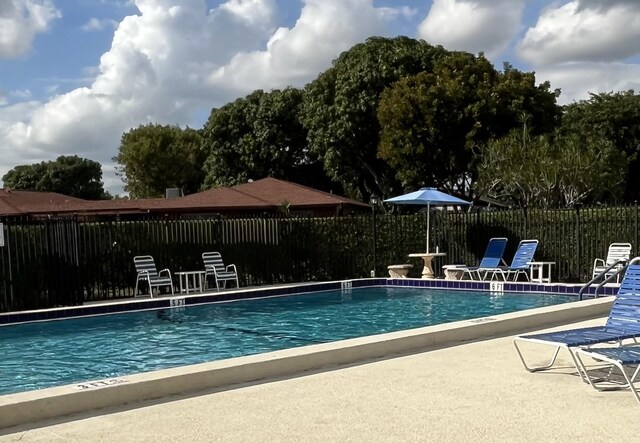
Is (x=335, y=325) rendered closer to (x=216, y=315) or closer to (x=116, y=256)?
(x=216, y=315)

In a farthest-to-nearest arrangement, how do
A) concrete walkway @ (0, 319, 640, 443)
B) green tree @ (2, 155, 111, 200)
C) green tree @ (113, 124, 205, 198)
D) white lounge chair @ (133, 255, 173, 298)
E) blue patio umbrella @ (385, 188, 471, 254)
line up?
green tree @ (2, 155, 111, 200), green tree @ (113, 124, 205, 198), blue patio umbrella @ (385, 188, 471, 254), white lounge chair @ (133, 255, 173, 298), concrete walkway @ (0, 319, 640, 443)

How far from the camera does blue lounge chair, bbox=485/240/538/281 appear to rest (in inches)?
620

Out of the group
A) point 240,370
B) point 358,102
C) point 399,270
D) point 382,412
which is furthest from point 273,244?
point 358,102

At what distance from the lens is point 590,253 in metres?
15.6

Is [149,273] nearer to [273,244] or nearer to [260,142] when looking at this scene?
[273,244]

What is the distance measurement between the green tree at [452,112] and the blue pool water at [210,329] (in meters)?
13.5

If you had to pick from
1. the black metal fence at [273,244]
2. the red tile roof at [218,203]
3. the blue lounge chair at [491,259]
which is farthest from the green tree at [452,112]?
the blue lounge chair at [491,259]

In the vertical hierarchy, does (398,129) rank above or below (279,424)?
above

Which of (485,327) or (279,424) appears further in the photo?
(485,327)

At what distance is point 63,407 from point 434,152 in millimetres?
24774

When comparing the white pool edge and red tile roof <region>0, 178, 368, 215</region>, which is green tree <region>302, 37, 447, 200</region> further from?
the white pool edge

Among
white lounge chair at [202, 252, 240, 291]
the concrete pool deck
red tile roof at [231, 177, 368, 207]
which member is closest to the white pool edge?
the concrete pool deck

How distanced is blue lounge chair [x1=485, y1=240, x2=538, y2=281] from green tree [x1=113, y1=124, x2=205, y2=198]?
115 feet

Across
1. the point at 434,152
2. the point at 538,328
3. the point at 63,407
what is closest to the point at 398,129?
the point at 434,152
